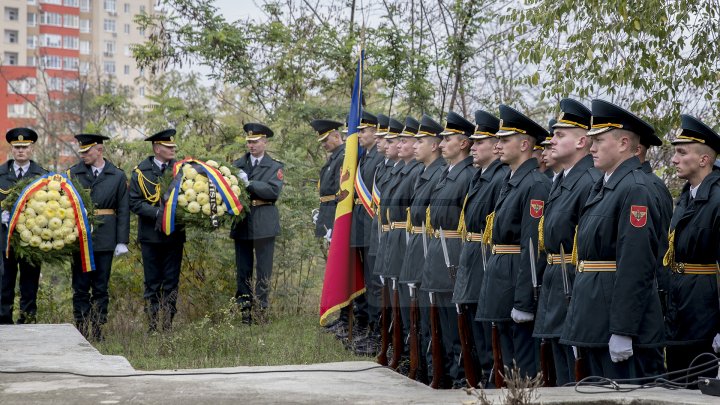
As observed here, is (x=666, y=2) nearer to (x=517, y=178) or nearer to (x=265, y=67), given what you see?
(x=517, y=178)

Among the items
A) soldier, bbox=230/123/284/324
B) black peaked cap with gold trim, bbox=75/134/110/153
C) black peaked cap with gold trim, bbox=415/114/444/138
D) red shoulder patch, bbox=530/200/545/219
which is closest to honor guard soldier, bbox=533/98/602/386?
red shoulder patch, bbox=530/200/545/219

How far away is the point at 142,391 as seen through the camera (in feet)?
18.4

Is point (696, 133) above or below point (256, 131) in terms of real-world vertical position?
below

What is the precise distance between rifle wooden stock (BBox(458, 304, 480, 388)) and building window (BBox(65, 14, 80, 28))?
273 ft

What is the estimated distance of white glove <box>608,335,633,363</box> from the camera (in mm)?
5906

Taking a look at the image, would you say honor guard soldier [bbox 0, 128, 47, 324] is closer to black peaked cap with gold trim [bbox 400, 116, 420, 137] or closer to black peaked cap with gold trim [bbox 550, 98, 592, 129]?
black peaked cap with gold trim [bbox 400, 116, 420, 137]

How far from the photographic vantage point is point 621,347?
590 centimetres

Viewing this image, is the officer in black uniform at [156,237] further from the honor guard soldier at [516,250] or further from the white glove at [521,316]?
the white glove at [521,316]

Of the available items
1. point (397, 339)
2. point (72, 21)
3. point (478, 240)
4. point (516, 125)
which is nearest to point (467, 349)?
point (478, 240)

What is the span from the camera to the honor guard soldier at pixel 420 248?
8484mm

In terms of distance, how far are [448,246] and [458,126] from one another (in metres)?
0.97

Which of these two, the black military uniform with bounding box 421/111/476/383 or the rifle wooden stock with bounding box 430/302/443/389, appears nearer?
the rifle wooden stock with bounding box 430/302/443/389

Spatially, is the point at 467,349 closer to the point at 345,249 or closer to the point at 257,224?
the point at 345,249

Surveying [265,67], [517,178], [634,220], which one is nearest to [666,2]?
[517,178]
